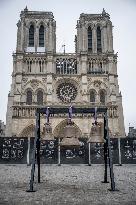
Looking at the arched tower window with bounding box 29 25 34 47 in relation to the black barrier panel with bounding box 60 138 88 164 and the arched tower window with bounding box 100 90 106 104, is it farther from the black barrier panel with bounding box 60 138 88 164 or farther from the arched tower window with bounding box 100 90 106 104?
the black barrier panel with bounding box 60 138 88 164

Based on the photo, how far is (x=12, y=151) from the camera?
18047 millimetres

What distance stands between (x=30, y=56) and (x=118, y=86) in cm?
1350

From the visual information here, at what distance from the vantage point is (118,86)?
39719mm

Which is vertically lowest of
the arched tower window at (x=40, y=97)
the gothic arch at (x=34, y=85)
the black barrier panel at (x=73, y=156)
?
the black barrier panel at (x=73, y=156)

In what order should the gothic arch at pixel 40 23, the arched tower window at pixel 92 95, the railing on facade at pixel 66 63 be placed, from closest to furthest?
1. the arched tower window at pixel 92 95
2. the railing on facade at pixel 66 63
3. the gothic arch at pixel 40 23

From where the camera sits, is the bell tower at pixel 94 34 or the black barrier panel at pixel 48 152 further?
the bell tower at pixel 94 34

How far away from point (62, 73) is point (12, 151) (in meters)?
23.1

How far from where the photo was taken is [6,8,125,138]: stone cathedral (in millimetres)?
37188

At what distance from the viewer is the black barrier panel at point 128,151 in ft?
59.5

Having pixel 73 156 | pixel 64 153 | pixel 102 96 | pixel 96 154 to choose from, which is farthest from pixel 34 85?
pixel 96 154

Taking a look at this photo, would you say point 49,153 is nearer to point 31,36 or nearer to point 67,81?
point 67,81

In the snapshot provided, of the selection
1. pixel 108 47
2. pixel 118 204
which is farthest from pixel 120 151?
pixel 108 47

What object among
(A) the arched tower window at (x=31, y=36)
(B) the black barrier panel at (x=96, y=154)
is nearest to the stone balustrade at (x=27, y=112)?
(A) the arched tower window at (x=31, y=36)

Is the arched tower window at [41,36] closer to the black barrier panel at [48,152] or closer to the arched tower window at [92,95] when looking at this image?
the arched tower window at [92,95]
